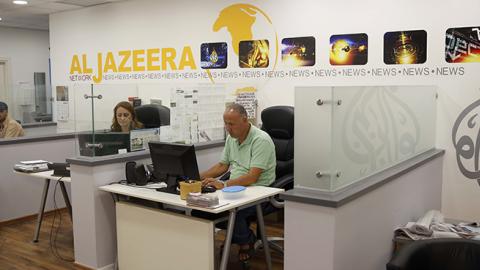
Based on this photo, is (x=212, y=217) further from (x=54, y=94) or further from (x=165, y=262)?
(x=54, y=94)

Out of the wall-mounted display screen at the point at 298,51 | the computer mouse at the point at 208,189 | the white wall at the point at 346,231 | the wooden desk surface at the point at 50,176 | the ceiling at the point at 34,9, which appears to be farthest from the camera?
the ceiling at the point at 34,9

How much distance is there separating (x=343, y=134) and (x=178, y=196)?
4.24 ft

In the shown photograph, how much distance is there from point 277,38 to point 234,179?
7.73 feet

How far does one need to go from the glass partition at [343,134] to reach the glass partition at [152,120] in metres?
1.92

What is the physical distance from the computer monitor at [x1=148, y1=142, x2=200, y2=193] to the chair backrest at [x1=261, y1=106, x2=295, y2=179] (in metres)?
1.18

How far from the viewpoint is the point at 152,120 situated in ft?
15.9

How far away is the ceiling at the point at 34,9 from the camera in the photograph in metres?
6.93

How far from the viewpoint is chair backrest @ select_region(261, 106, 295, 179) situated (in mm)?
4402

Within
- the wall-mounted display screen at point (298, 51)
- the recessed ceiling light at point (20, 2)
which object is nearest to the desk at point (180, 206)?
the wall-mounted display screen at point (298, 51)

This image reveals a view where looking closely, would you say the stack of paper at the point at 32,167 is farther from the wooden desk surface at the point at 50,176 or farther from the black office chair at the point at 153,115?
the black office chair at the point at 153,115

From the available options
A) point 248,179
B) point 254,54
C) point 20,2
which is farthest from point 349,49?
point 20,2

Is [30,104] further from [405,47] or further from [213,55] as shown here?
→ [405,47]

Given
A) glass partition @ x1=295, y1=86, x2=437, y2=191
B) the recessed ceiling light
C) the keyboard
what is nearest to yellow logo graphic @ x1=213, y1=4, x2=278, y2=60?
glass partition @ x1=295, y1=86, x2=437, y2=191

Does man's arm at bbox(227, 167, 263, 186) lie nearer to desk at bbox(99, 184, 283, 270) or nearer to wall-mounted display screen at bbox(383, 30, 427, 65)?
desk at bbox(99, 184, 283, 270)
